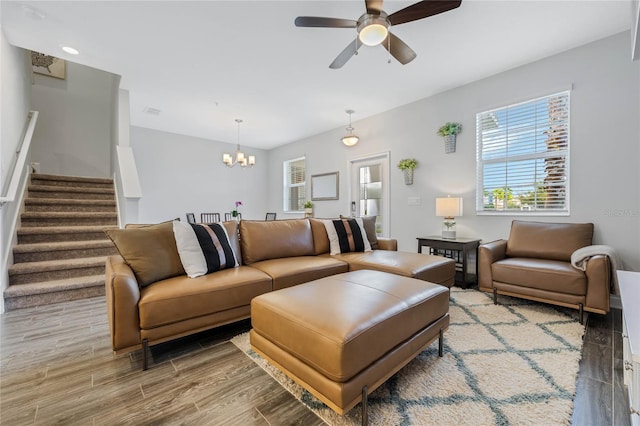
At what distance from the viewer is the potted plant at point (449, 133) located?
3730mm

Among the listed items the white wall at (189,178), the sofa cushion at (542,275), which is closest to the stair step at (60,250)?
the white wall at (189,178)

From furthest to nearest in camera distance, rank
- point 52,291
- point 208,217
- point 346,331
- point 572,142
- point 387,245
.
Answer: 1. point 208,217
2. point 387,245
3. point 572,142
4. point 52,291
5. point 346,331

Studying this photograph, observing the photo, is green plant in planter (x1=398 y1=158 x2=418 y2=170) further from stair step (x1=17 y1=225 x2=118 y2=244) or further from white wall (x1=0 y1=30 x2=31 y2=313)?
white wall (x1=0 y1=30 x2=31 y2=313)

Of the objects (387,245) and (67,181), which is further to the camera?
(67,181)

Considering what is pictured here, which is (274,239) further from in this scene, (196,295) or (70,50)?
(70,50)

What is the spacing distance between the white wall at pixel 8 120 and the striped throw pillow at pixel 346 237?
127 inches

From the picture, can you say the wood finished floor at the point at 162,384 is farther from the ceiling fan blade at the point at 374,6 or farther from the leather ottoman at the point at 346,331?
the ceiling fan blade at the point at 374,6

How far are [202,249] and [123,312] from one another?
0.69 metres

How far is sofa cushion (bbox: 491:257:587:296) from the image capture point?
2.22 meters

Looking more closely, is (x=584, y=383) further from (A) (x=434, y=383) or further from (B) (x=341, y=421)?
(B) (x=341, y=421)

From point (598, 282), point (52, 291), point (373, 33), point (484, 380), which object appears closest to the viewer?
point (484, 380)

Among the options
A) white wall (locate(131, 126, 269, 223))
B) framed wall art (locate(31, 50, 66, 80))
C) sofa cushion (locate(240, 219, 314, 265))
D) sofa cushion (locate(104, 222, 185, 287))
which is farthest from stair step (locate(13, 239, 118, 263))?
framed wall art (locate(31, 50, 66, 80))

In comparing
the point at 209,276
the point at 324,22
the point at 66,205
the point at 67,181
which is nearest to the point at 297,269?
the point at 209,276

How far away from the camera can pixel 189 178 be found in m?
6.25
